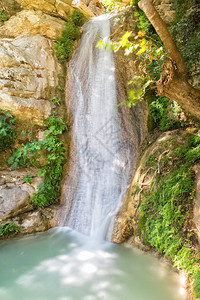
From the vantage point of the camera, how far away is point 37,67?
7.52 m

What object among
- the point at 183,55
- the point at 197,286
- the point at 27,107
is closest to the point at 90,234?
the point at 197,286

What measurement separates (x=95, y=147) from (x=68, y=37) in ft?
17.2

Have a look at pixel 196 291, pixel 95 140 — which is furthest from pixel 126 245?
pixel 95 140

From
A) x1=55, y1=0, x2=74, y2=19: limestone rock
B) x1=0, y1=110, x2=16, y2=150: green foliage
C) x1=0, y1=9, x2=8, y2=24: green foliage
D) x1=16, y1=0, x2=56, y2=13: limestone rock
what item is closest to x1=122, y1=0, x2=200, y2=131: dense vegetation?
x1=0, y1=110, x2=16, y2=150: green foliage

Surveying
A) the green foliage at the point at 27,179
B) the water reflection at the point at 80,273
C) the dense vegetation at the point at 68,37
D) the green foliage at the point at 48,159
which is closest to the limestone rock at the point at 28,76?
the dense vegetation at the point at 68,37

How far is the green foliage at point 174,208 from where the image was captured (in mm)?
3404

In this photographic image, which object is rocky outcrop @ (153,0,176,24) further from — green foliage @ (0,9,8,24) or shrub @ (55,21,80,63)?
green foliage @ (0,9,8,24)

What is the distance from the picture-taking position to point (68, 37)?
877 cm

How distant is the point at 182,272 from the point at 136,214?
153 cm

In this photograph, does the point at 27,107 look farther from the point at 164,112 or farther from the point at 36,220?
the point at 164,112

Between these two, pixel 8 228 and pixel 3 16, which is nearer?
pixel 8 228

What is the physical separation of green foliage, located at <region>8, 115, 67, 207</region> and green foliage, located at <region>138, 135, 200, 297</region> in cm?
296

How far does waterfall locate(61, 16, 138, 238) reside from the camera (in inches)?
227

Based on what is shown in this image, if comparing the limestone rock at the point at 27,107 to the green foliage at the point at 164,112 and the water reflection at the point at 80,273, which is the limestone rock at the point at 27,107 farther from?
the water reflection at the point at 80,273
